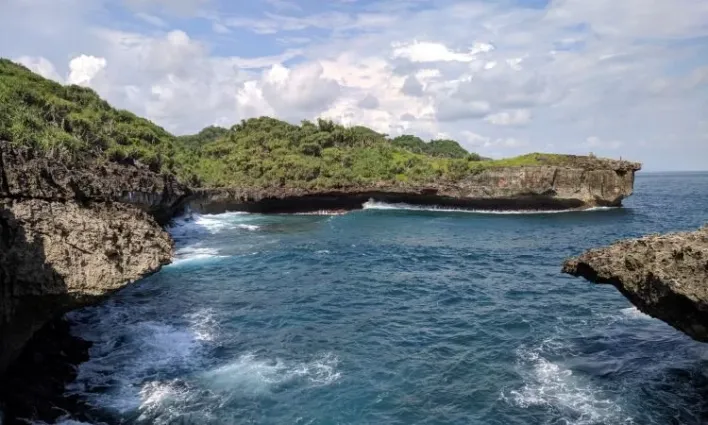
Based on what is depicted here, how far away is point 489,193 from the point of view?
75250 mm

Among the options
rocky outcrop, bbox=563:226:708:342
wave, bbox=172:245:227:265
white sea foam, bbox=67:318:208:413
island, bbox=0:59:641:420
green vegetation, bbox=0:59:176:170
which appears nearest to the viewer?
rocky outcrop, bbox=563:226:708:342

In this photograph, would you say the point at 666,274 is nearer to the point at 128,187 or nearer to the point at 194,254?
the point at 128,187

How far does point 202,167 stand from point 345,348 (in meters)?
79.2

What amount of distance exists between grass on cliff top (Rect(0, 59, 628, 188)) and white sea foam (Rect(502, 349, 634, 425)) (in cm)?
2855

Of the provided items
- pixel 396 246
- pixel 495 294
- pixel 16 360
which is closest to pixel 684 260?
pixel 495 294

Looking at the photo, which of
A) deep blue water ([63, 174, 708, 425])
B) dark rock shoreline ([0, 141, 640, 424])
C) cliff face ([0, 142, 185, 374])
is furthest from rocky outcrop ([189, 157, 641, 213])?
cliff face ([0, 142, 185, 374])

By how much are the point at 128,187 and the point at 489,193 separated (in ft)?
177

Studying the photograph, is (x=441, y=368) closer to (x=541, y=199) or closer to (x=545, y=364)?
(x=545, y=364)

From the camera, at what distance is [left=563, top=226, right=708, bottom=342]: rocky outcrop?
12938 millimetres

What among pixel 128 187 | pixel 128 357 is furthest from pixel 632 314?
pixel 128 187

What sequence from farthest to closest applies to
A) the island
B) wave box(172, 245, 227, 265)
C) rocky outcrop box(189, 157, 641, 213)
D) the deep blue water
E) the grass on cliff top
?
rocky outcrop box(189, 157, 641, 213) < the grass on cliff top < wave box(172, 245, 227, 265) < the deep blue water < the island

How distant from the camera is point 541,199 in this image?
74.4 metres

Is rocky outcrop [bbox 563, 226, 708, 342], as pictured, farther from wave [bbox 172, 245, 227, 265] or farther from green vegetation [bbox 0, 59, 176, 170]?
wave [bbox 172, 245, 227, 265]

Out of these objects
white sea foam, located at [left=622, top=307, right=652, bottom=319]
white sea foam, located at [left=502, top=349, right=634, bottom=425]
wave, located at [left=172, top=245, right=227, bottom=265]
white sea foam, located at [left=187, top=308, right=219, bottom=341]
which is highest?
wave, located at [left=172, top=245, right=227, bottom=265]
